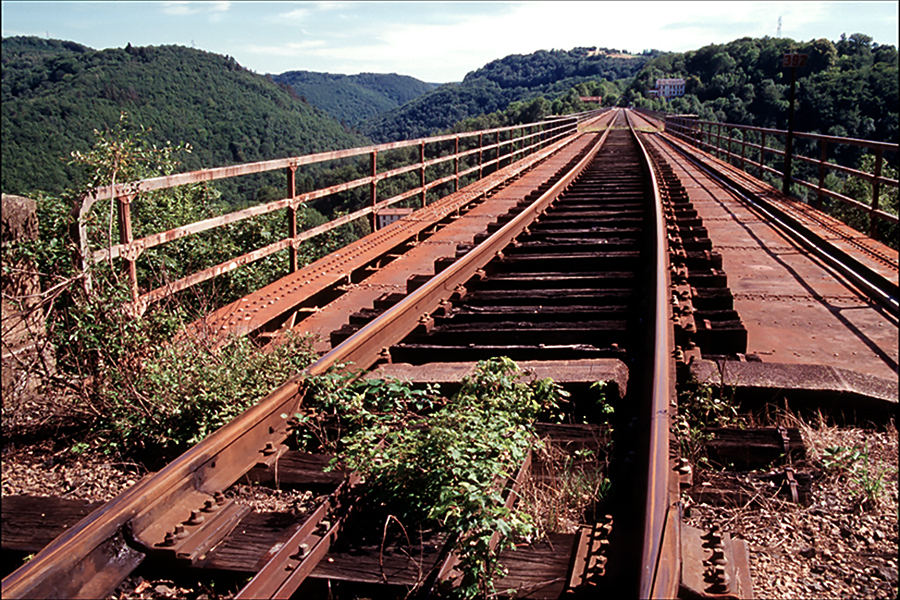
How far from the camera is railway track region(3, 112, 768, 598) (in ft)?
6.78

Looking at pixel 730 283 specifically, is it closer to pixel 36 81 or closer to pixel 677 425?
pixel 677 425

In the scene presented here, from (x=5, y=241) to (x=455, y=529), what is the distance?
13.9 feet

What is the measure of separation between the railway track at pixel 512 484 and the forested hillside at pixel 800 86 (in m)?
10.3

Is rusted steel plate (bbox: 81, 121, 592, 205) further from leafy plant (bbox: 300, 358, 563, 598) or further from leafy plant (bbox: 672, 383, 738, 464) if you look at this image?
leafy plant (bbox: 672, 383, 738, 464)

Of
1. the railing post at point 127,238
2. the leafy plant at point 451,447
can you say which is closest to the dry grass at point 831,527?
the leafy plant at point 451,447

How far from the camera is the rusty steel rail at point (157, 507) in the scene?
1993mm

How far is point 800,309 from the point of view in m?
5.59

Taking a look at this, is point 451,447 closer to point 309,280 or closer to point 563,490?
point 563,490

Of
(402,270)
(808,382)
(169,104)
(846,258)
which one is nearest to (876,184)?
(846,258)

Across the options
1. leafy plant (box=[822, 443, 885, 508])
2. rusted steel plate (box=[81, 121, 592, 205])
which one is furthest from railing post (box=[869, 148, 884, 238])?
leafy plant (box=[822, 443, 885, 508])

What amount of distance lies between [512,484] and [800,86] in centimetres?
4520

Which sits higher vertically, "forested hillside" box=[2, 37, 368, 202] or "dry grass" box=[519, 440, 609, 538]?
"forested hillside" box=[2, 37, 368, 202]

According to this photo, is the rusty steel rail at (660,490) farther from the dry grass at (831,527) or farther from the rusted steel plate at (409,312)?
the rusted steel plate at (409,312)

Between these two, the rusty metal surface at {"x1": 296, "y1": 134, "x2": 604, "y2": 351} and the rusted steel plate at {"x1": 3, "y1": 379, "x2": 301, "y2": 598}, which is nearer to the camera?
the rusted steel plate at {"x1": 3, "y1": 379, "x2": 301, "y2": 598}
